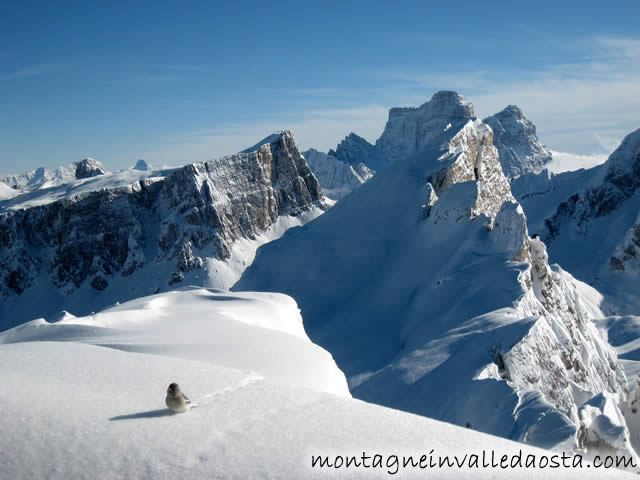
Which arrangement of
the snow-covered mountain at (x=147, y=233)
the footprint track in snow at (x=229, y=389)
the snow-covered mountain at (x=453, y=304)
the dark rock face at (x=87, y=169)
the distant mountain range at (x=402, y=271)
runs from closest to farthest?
the footprint track in snow at (x=229, y=389), the snow-covered mountain at (x=453, y=304), the distant mountain range at (x=402, y=271), the snow-covered mountain at (x=147, y=233), the dark rock face at (x=87, y=169)

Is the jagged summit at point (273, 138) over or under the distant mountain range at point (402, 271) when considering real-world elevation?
over

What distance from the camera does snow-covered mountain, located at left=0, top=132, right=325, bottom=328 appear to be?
78.6m

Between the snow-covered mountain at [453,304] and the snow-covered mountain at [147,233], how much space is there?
40221 millimetres

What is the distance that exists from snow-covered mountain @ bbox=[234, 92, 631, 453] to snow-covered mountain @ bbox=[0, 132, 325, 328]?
132 feet

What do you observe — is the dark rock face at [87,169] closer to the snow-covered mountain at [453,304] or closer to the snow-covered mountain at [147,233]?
the snow-covered mountain at [147,233]

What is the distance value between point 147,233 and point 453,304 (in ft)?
227

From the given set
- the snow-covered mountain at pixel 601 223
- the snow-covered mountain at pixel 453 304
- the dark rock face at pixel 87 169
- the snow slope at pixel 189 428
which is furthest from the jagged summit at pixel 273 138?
the snow slope at pixel 189 428

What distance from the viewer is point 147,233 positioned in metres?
86.2

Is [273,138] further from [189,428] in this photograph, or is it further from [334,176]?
[334,176]

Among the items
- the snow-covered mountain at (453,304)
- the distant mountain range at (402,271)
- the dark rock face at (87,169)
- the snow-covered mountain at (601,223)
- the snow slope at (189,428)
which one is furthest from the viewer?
the dark rock face at (87,169)

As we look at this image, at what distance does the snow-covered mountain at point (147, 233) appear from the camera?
78.6 meters

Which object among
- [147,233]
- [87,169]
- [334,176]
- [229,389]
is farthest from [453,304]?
[334,176]

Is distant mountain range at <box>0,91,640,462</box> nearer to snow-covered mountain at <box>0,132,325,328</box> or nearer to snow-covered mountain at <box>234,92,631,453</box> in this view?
snow-covered mountain at <box>234,92,631,453</box>

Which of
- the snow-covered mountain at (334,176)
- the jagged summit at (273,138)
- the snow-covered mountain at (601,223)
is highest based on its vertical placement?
the jagged summit at (273,138)
